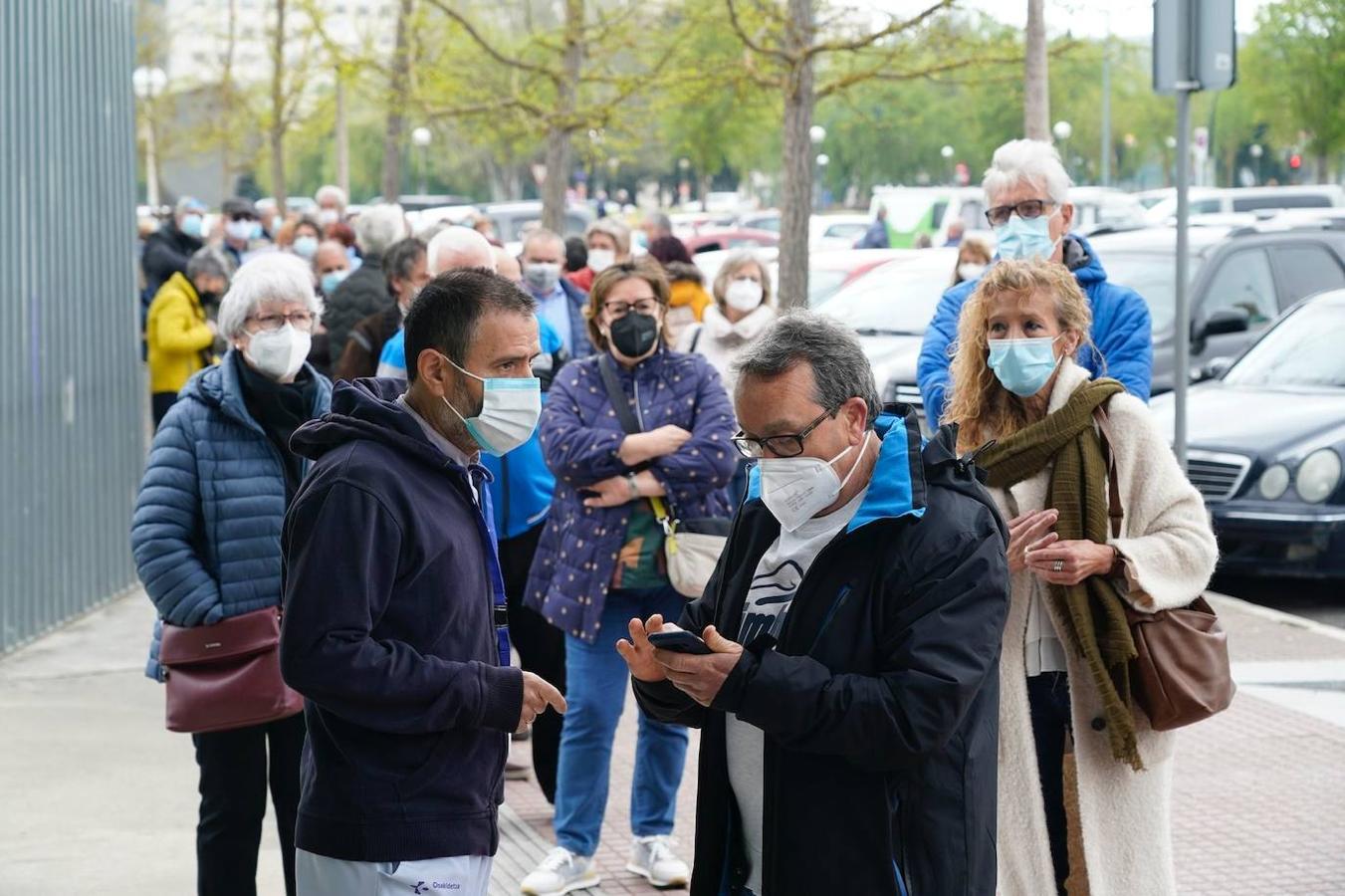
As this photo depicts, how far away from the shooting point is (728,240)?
101ft

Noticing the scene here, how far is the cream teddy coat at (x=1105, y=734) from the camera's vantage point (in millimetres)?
4250

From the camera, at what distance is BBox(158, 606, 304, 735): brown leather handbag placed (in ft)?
15.6

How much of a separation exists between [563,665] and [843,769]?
3787mm

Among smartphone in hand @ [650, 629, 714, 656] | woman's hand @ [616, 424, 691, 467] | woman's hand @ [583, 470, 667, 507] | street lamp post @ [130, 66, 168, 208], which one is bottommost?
woman's hand @ [583, 470, 667, 507]

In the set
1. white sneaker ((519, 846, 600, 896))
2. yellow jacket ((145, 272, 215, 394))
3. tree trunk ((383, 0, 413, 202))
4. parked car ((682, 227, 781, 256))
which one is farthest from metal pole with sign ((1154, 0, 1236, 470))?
parked car ((682, 227, 781, 256))

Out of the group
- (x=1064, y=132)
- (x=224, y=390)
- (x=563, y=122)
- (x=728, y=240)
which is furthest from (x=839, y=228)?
(x=224, y=390)

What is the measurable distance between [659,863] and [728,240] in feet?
83.6

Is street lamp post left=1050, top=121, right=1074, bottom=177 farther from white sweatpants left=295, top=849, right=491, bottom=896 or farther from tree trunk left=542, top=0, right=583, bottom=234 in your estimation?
white sweatpants left=295, top=849, right=491, bottom=896

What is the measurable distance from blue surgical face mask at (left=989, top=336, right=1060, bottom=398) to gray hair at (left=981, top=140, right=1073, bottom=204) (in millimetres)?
1508

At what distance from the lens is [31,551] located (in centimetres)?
885

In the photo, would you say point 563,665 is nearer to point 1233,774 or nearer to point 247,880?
point 247,880

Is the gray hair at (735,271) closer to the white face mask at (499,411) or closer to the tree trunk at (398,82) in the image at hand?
the white face mask at (499,411)

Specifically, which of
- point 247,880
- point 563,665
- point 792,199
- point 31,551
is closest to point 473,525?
point 247,880

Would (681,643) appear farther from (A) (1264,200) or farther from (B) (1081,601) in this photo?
(A) (1264,200)
